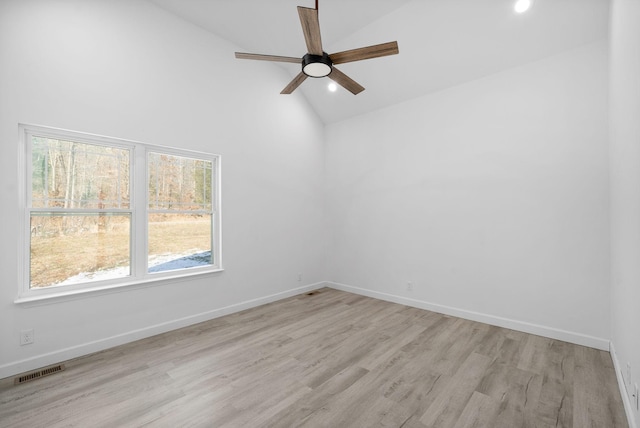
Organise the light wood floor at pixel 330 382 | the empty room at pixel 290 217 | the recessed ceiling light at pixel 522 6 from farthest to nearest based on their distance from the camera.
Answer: the recessed ceiling light at pixel 522 6, the empty room at pixel 290 217, the light wood floor at pixel 330 382

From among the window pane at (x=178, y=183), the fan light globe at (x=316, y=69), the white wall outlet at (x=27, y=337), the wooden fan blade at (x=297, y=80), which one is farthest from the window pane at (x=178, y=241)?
the fan light globe at (x=316, y=69)

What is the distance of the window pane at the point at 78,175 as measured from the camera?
106 inches

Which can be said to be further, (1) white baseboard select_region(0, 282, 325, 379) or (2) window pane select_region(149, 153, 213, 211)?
(2) window pane select_region(149, 153, 213, 211)

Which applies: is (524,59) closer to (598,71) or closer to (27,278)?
(598,71)

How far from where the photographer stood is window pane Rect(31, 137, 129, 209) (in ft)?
8.82

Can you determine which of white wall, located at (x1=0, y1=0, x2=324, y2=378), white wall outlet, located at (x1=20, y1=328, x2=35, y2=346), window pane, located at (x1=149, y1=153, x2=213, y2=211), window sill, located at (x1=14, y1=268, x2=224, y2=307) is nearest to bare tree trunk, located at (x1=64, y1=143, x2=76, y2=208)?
white wall, located at (x1=0, y1=0, x2=324, y2=378)

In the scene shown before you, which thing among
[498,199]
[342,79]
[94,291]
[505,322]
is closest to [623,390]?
[505,322]

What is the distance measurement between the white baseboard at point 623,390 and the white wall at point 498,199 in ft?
1.01

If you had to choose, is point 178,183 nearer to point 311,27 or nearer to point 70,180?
point 70,180

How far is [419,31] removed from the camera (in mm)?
3453

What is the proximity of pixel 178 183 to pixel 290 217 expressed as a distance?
6.03ft

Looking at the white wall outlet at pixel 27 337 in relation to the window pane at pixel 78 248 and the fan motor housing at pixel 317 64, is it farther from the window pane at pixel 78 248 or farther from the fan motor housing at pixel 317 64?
the fan motor housing at pixel 317 64

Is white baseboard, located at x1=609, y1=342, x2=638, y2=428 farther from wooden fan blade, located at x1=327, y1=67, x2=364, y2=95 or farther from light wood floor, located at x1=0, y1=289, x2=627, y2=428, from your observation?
wooden fan blade, located at x1=327, y1=67, x2=364, y2=95

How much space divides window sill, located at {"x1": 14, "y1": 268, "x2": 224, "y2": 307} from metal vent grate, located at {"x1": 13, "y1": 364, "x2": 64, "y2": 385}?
574 mm
